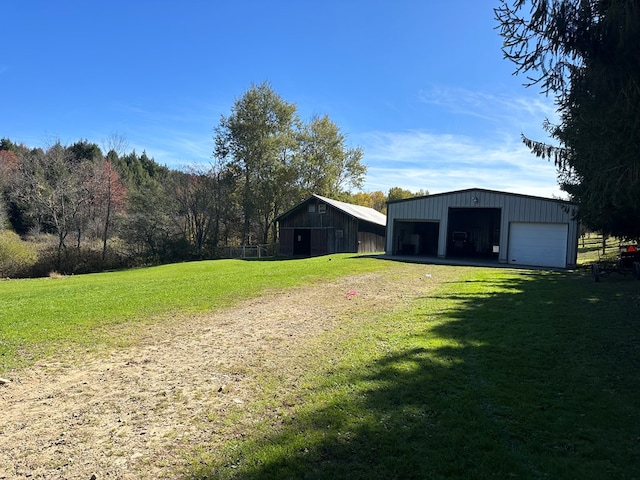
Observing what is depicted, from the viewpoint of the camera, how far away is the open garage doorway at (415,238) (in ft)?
90.0

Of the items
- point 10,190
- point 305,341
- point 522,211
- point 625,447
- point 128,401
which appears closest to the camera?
point 625,447

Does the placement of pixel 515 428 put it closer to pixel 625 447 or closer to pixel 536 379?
pixel 625 447

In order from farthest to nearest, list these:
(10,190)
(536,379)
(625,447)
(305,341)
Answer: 1. (10,190)
2. (305,341)
3. (536,379)
4. (625,447)

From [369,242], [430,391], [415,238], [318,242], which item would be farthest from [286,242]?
[430,391]

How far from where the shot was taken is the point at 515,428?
359cm

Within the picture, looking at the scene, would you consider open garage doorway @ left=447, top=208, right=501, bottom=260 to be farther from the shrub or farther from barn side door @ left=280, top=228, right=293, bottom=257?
the shrub

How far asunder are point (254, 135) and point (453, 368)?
38389 mm

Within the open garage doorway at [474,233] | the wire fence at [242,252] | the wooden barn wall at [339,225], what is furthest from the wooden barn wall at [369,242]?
the wire fence at [242,252]

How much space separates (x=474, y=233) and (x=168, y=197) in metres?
27.7

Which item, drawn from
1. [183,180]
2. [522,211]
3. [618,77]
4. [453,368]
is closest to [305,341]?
[453,368]

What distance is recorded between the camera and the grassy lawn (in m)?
3.07

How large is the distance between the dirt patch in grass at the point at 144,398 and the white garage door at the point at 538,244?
1797 centimetres

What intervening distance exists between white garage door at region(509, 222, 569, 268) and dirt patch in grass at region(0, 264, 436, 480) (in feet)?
58.9

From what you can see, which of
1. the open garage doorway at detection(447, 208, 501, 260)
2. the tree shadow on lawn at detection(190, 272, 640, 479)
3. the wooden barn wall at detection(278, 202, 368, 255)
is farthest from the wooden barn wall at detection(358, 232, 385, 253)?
the tree shadow on lawn at detection(190, 272, 640, 479)
